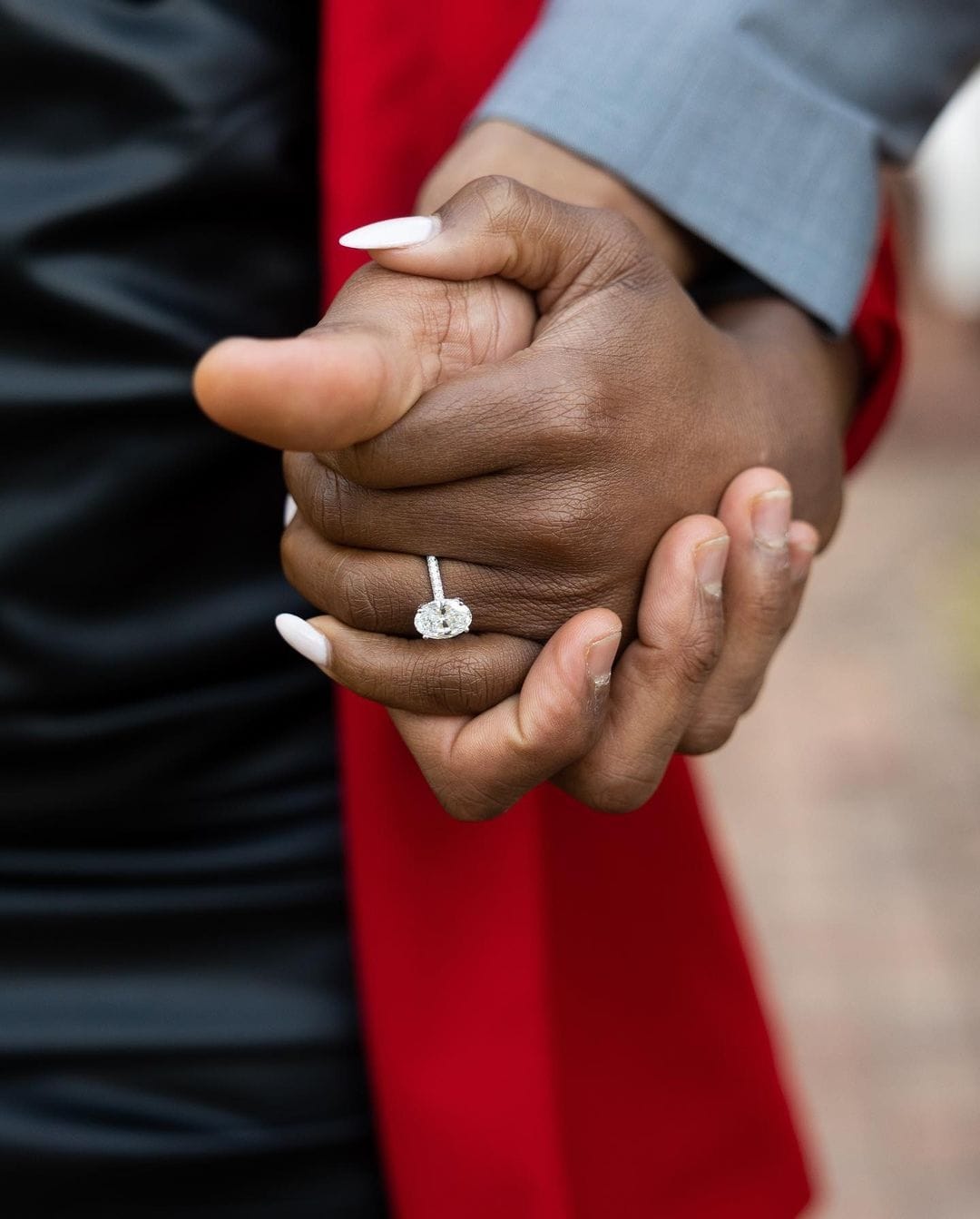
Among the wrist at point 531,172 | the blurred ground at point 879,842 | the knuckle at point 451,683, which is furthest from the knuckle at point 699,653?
the blurred ground at point 879,842

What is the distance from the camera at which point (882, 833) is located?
333cm

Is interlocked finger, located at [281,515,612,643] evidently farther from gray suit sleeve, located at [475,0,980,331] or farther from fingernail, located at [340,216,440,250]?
gray suit sleeve, located at [475,0,980,331]

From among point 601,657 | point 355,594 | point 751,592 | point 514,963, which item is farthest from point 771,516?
point 514,963

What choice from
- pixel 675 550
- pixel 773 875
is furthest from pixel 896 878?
pixel 675 550

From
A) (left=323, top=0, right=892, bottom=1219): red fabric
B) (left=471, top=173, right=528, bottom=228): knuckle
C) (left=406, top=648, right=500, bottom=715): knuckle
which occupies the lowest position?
(left=323, top=0, right=892, bottom=1219): red fabric

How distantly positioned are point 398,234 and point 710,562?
0.26m

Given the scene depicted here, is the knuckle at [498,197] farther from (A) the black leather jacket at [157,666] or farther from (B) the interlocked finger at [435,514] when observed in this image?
(A) the black leather jacket at [157,666]

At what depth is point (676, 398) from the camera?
0.80 meters

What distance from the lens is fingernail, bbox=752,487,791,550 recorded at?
33.0 inches

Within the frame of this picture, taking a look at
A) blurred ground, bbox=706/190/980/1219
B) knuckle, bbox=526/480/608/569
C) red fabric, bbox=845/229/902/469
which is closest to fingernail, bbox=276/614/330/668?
knuckle, bbox=526/480/608/569

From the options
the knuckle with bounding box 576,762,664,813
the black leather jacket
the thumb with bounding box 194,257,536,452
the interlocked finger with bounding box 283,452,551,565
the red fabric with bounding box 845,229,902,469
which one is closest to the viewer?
the thumb with bounding box 194,257,536,452

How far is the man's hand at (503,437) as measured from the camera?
0.72 m

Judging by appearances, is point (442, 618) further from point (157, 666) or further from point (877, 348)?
point (877, 348)

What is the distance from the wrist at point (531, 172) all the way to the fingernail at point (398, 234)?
150 mm
